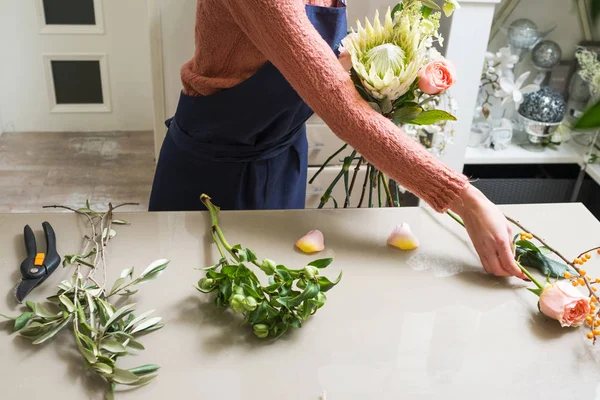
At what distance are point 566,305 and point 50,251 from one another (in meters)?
0.65

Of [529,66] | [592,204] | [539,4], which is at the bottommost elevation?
[592,204]

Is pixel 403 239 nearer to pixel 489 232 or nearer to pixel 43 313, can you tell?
pixel 489 232

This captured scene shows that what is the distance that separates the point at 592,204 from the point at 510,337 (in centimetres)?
168

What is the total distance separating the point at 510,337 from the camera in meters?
0.75

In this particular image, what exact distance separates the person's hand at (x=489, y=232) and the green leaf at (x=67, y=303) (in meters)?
0.49

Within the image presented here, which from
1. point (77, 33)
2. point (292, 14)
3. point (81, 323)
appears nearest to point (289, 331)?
point (81, 323)

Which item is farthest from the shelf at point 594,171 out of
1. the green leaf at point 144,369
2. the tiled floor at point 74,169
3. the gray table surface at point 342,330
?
the green leaf at point 144,369

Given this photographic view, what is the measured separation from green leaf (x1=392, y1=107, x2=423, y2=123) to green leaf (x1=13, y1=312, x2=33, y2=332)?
0.55 meters

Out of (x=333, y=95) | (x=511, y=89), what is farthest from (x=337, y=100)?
(x=511, y=89)

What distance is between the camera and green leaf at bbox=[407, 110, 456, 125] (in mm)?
917

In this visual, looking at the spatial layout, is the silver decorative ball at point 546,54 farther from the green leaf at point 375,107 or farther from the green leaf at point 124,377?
the green leaf at point 124,377

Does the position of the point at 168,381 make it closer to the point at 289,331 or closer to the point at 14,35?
the point at 289,331

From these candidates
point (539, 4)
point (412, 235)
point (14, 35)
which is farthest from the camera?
point (14, 35)

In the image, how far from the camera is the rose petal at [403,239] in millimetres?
902
